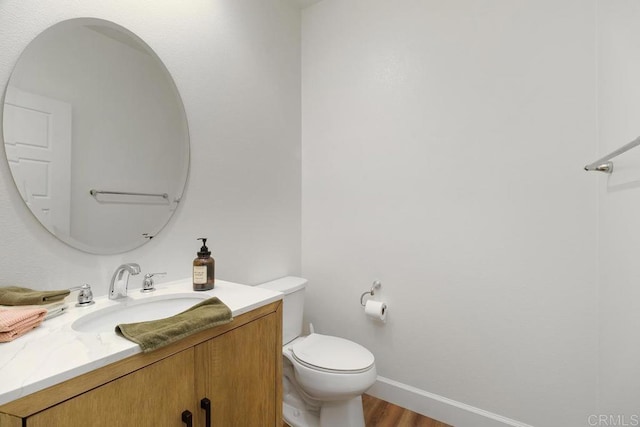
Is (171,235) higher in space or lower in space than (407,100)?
lower

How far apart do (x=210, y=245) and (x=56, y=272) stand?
606mm

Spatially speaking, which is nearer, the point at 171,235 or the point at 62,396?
the point at 62,396

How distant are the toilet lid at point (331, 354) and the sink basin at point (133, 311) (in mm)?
661

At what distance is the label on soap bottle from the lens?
120cm

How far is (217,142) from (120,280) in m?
0.81

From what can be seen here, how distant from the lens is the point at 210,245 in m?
1.48

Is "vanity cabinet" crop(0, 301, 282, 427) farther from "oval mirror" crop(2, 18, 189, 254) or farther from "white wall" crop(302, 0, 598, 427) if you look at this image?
"white wall" crop(302, 0, 598, 427)

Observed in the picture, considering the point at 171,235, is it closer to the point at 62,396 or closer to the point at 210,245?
the point at 210,245

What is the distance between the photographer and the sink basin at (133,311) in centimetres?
92

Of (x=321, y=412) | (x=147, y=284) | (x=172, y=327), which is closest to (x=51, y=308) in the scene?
(x=147, y=284)

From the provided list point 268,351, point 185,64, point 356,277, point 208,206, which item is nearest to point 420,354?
point 356,277

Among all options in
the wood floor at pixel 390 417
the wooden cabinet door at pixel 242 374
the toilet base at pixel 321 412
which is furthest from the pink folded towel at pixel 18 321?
the wood floor at pixel 390 417

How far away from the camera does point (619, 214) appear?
3.42 feet

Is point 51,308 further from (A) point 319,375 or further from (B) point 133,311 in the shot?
(A) point 319,375
